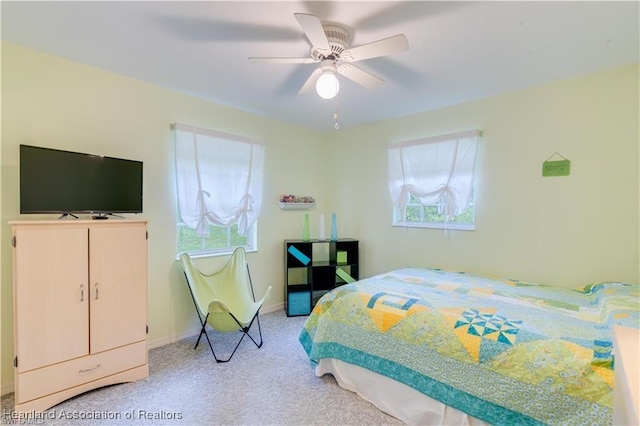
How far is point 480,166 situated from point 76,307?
3.72 metres

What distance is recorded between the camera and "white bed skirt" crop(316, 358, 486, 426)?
1787 mm

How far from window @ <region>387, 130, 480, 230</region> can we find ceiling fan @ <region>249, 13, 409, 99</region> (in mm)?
1554

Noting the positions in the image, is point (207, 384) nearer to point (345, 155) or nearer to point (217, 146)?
point (217, 146)

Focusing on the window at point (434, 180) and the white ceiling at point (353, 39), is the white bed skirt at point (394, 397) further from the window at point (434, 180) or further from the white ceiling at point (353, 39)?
the white ceiling at point (353, 39)

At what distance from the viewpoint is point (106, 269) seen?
228 centimetres

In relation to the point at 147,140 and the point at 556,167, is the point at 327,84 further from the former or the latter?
the point at 556,167

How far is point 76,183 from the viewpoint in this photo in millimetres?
2254

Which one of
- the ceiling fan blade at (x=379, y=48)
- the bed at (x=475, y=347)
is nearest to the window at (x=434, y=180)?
the bed at (x=475, y=347)

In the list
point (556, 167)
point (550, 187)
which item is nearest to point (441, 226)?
point (550, 187)

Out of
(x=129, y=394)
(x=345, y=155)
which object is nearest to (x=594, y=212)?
(x=345, y=155)

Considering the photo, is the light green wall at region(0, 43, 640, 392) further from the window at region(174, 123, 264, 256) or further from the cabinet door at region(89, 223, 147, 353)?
the cabinet door at region(89, 223, 147, 353)

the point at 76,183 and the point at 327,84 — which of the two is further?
the point at 76,183

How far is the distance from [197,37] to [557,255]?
344cm

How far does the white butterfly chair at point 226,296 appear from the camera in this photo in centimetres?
275
